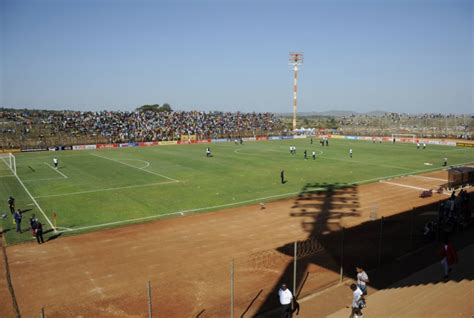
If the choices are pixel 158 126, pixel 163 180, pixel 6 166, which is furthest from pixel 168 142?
pixel 163 180

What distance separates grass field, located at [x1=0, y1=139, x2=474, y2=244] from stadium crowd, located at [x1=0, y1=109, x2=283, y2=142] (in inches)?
773

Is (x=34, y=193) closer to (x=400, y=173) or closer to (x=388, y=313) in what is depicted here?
(x=388, y=313)

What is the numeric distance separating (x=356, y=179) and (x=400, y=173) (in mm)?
6435

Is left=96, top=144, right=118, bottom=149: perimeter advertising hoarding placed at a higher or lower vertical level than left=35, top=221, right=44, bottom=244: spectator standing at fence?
higher

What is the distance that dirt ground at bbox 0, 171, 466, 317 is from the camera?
12859 mm

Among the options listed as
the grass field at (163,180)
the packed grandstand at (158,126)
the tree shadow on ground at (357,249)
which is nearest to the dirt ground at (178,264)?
the tree shadow on ground at (357,249)

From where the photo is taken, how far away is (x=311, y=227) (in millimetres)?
21203

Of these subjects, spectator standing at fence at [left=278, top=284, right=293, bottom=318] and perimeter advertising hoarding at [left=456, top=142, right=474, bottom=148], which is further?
perimeter advertising hoarding at [left=456, top=142, right=474, bottom=148]

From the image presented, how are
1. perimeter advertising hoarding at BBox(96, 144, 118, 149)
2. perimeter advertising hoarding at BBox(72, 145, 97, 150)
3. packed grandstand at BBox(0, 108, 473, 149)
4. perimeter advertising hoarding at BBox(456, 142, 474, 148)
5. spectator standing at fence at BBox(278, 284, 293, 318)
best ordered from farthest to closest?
packed grandstand at BBox(0, 108, 473, 149) → perimeter advertising hoarding at BBox(96, 144, 118, 149) → perimeter advertising hoarding at BBox(72, 145, 97, 150) → perimeter advertising hoarding at BBox(456, 142, 474, 148) → spectator standing at fence at BBox(278, 284, 293, 318)

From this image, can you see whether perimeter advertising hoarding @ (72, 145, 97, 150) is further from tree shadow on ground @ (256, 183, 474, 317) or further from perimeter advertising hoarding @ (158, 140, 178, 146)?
tree shadow on ground @ (256, 183, 474, 317)

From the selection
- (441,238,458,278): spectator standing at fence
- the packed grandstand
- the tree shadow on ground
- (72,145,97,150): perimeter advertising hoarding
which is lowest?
the tree shadow on ground

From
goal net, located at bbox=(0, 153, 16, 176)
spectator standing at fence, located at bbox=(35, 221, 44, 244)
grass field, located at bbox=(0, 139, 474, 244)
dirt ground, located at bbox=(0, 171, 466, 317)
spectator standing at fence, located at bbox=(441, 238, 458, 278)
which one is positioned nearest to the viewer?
dirt ground, located at bbox=(0, 171, 466, 317)

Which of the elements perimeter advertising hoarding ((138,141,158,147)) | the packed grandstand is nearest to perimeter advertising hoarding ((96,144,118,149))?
the packed grandstand

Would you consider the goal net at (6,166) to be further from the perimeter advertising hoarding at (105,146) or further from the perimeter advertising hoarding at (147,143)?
the perimeter advertising hoarding at (147,143)
